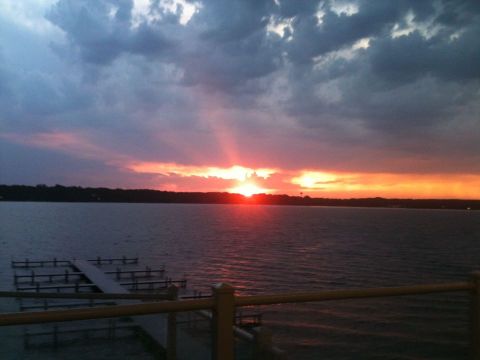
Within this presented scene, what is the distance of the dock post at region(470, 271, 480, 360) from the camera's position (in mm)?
4387

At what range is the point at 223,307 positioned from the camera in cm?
324

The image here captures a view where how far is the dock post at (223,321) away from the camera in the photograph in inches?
127

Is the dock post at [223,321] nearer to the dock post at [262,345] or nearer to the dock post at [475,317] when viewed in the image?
the dock post at [262,345]

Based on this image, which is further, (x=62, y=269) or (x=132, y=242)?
(x=132, y=242)

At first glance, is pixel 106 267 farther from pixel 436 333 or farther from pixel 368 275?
pixel 436 333

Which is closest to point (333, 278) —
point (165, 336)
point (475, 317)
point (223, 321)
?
point (165, 336)

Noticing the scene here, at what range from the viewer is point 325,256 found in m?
67.4

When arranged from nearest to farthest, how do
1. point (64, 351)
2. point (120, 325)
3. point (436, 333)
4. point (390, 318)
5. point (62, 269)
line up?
point (64, 351)
point (120, 325)
point (436, 333)
point (390, 318)
point (62, 269)

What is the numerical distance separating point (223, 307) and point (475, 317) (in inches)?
104

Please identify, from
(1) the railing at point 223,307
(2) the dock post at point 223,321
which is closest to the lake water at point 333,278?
(1) the railing at point 223,307

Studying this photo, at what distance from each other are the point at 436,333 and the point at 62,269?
3570cm

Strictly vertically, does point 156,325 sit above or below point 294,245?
above

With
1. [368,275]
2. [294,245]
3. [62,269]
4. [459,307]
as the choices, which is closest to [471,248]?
[294,245]

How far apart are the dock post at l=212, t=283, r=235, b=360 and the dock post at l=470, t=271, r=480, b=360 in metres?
2.47
